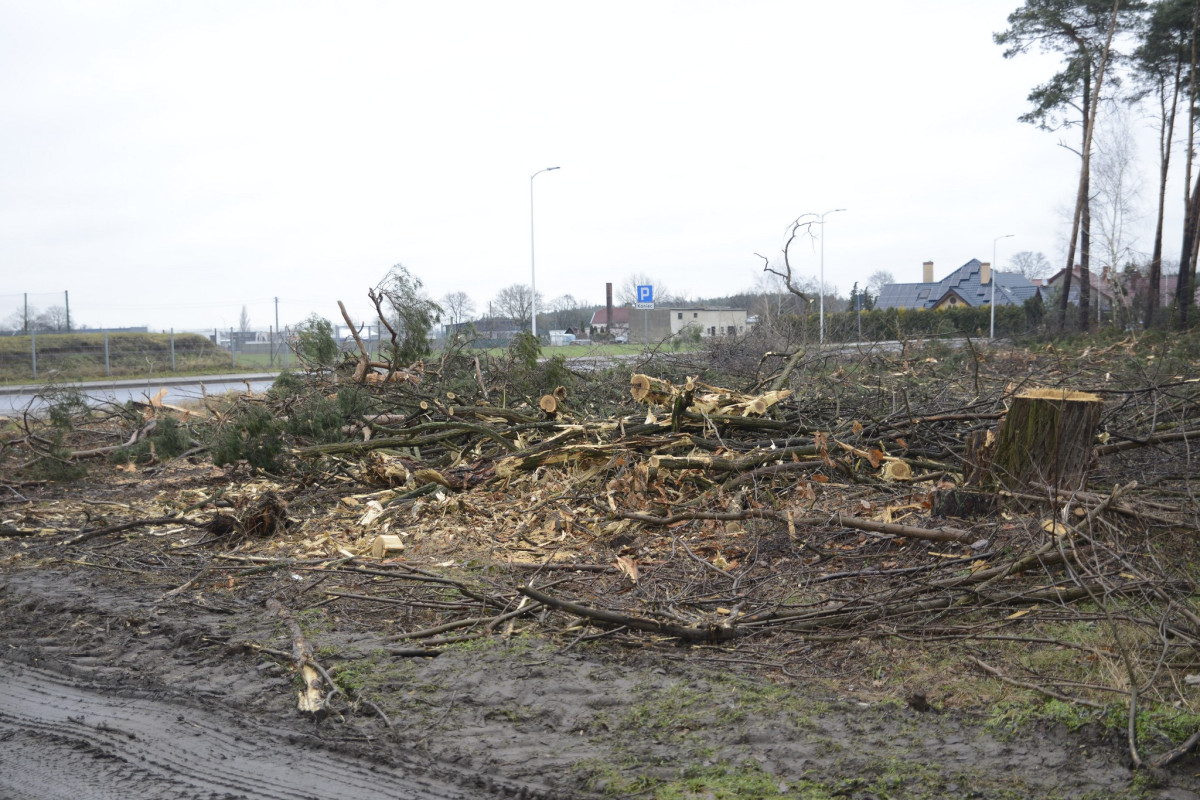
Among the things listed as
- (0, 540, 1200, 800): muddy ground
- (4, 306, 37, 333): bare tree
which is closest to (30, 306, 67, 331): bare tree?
(4, 306, 37, 333): bare tree

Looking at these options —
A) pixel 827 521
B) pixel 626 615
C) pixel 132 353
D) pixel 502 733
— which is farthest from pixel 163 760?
pixel 132 353

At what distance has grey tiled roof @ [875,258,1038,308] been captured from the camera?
2463 inches

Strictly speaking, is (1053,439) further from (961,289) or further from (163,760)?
(961,289)

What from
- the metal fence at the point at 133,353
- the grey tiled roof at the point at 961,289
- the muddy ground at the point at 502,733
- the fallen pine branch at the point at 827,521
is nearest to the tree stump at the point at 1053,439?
the fallen pine branch at the point at 827,521

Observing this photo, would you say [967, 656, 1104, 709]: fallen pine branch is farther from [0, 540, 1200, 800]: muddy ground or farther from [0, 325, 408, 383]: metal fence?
[0, 325, 408, 383]: metal fence

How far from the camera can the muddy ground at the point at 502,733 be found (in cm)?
298

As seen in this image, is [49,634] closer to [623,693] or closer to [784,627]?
[623,693]

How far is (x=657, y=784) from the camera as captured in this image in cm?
299

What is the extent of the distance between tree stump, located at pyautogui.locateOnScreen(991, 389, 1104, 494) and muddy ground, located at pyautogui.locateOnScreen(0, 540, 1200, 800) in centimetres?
252

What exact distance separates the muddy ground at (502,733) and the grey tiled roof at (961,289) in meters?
61.6

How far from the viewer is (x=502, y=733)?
136 inches

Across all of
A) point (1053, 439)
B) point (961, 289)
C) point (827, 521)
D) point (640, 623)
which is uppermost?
point (961, 289)

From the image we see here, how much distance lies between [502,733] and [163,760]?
126 cm

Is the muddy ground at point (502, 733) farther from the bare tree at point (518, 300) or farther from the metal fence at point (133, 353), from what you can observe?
the bare tree at point (518, 300)
